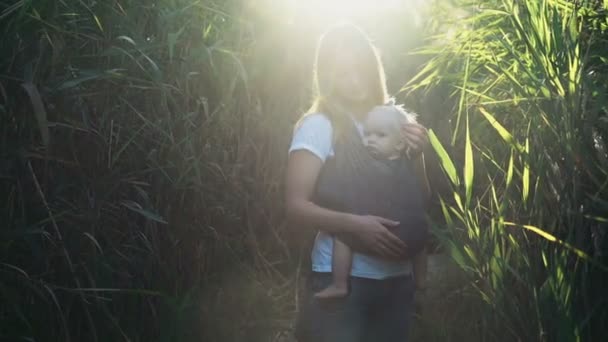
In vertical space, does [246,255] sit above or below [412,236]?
below

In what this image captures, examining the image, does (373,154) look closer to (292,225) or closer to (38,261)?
(292,225)

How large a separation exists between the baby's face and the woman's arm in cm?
16

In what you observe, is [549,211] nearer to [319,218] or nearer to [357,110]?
[319,218]

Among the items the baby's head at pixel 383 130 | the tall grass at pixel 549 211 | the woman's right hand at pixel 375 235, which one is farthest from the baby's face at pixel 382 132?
the tall grass at pixel 549 211

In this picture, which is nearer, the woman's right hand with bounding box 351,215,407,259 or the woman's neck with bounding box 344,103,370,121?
the woman's right hand with bounding box 351,215,407,259

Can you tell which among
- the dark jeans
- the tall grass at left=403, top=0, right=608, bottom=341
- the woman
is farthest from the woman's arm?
the tall grass at left=403, top=0, right=608, bottom=341

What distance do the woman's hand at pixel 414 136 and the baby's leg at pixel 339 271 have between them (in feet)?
1.17

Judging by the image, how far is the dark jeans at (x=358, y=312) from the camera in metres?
2.72

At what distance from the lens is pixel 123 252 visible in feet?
11.5

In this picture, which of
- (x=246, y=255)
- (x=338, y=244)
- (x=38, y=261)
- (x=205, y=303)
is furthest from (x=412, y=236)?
(x=246, y=255)

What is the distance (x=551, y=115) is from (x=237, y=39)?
220cm

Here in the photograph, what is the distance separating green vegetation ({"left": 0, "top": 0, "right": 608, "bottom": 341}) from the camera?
236 cm

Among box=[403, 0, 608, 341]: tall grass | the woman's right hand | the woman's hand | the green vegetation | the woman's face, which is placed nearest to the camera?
box=[403, 0, 608, 341]: tall grass

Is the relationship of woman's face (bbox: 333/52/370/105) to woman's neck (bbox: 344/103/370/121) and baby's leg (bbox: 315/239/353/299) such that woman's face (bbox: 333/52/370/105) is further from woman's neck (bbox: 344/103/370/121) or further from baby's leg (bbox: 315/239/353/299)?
baby's leg (bbox: 315/239/353/299)
